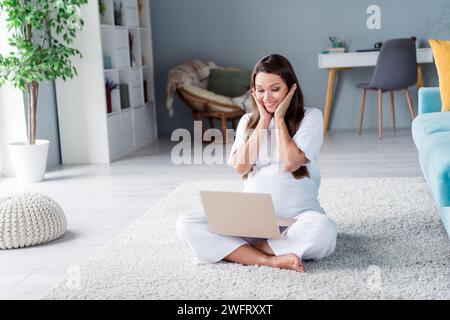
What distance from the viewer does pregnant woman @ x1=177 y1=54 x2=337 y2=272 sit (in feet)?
7.66

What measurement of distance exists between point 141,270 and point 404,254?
98cm

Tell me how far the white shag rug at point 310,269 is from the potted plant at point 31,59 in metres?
1.52

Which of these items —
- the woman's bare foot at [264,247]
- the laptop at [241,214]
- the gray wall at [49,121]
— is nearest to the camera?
the laptop at [241,214]

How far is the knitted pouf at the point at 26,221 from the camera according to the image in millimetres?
2807

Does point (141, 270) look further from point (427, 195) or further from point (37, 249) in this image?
point (427, 195)

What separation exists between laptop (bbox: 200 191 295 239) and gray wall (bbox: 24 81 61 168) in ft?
9.58

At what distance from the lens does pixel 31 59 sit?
425cm

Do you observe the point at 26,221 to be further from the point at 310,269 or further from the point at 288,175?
the point at 310,269

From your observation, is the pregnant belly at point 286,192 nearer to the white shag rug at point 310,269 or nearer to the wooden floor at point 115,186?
the white shag rug at point 310,269

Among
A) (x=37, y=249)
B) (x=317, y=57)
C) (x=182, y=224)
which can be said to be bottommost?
(x=37, y=249)

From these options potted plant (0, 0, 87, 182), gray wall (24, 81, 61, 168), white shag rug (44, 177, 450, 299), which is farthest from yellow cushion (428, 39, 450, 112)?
gray wall (24, 81, 61, 168)

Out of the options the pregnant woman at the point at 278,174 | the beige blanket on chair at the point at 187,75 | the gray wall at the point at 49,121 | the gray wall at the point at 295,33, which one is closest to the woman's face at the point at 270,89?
the pregnant woman at the point at 278,174

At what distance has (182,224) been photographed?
2.43m
